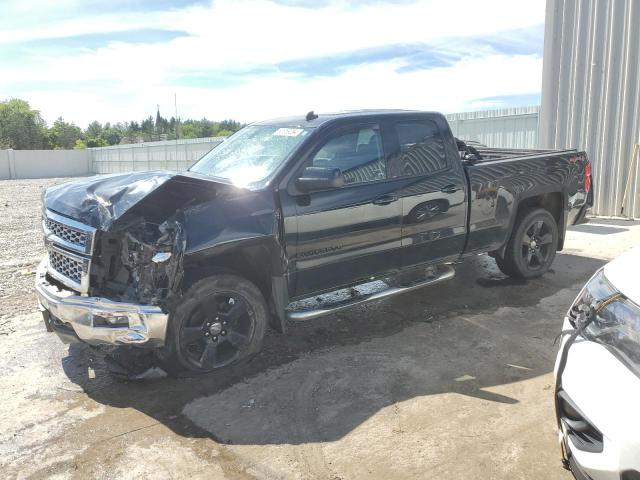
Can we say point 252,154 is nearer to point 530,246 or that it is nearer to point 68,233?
point 68,233

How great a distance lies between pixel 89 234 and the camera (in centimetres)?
369

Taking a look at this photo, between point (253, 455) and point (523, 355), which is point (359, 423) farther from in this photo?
point (523, 355)

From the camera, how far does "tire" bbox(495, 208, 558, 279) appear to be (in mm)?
6066

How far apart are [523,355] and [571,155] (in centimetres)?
300

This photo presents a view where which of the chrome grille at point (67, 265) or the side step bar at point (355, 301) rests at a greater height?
the chrome grille at point (67, 265)

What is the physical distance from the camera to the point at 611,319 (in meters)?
2.38

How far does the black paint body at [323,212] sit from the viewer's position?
3791 millimetres

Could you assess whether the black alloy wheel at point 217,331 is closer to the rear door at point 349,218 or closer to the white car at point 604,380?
the rear door at point 349,218

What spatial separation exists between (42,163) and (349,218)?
45149 mm

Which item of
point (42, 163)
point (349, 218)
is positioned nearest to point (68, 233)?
point (349, 218)

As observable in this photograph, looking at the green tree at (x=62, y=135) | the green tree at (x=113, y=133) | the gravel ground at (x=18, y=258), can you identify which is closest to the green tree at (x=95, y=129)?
the green tree at (x=113, y=133)

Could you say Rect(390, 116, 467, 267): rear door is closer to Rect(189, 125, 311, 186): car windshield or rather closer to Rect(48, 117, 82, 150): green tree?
Rect(189, 125, 311, 186): car windshield

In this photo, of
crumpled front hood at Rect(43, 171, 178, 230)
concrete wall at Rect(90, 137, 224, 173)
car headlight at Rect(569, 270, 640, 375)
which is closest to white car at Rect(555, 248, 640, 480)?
car headlight at Rect(569, 270, 640, 375)

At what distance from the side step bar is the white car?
77.6 inches
